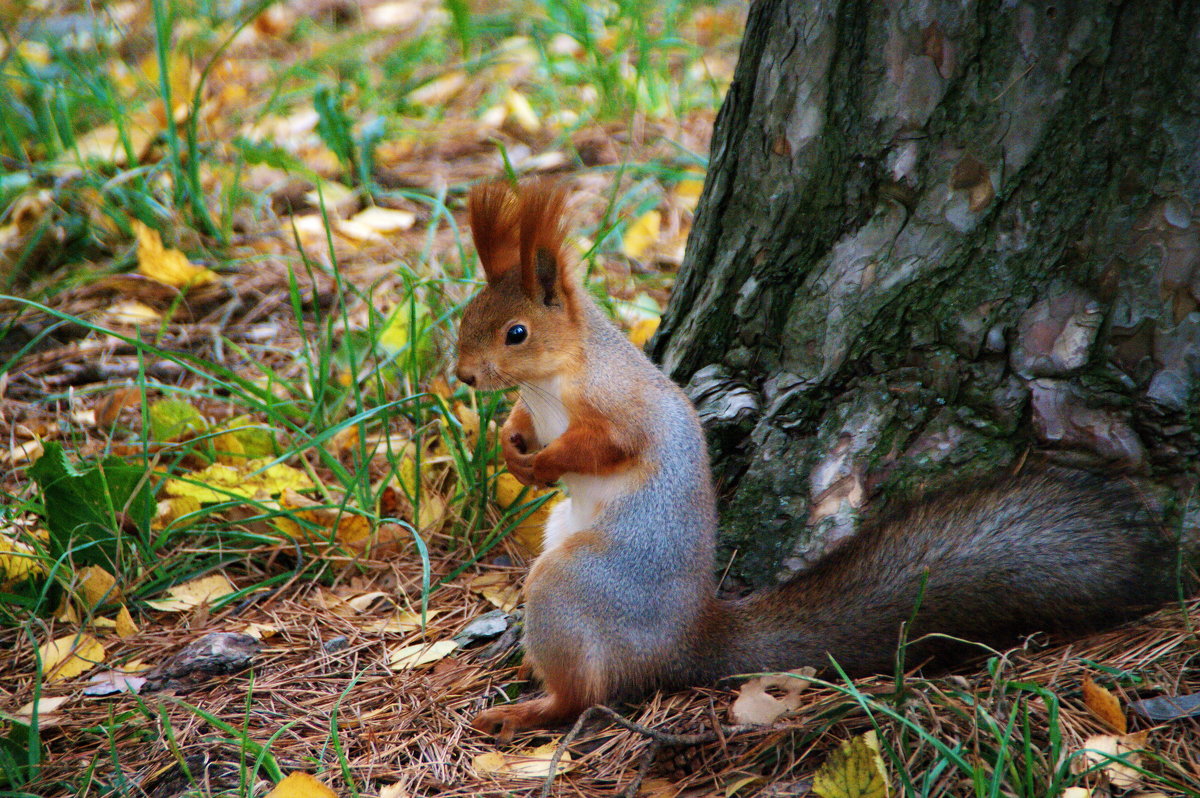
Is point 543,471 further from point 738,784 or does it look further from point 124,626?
point 124,626

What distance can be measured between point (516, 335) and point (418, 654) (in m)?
0.56

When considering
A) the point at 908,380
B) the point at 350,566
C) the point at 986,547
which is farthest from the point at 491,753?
the point at 908,380

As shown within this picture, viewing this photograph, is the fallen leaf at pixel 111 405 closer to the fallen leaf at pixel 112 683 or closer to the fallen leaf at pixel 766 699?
the fallen leaf at pixel 112 683

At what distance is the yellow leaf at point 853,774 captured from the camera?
3.66 ft

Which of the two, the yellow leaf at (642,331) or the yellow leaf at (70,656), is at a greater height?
the yellow leaf at (642,331)

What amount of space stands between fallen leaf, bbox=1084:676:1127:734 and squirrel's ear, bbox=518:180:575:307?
3.05ft

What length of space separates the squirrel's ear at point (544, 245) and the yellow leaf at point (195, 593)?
0.81m

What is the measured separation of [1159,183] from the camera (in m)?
1.35

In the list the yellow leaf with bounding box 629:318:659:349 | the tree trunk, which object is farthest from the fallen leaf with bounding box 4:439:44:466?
the tree trunk

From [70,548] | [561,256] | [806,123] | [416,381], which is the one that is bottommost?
[70,548]

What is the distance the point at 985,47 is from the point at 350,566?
1.39 meters

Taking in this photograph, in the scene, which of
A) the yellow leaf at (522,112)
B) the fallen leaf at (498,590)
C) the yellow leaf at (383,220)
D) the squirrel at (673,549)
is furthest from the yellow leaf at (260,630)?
the yellow leaf at (522,112)

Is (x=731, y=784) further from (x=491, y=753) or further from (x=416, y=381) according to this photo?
(x=416, y=381)

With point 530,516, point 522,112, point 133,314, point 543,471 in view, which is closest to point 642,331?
point 530,516
